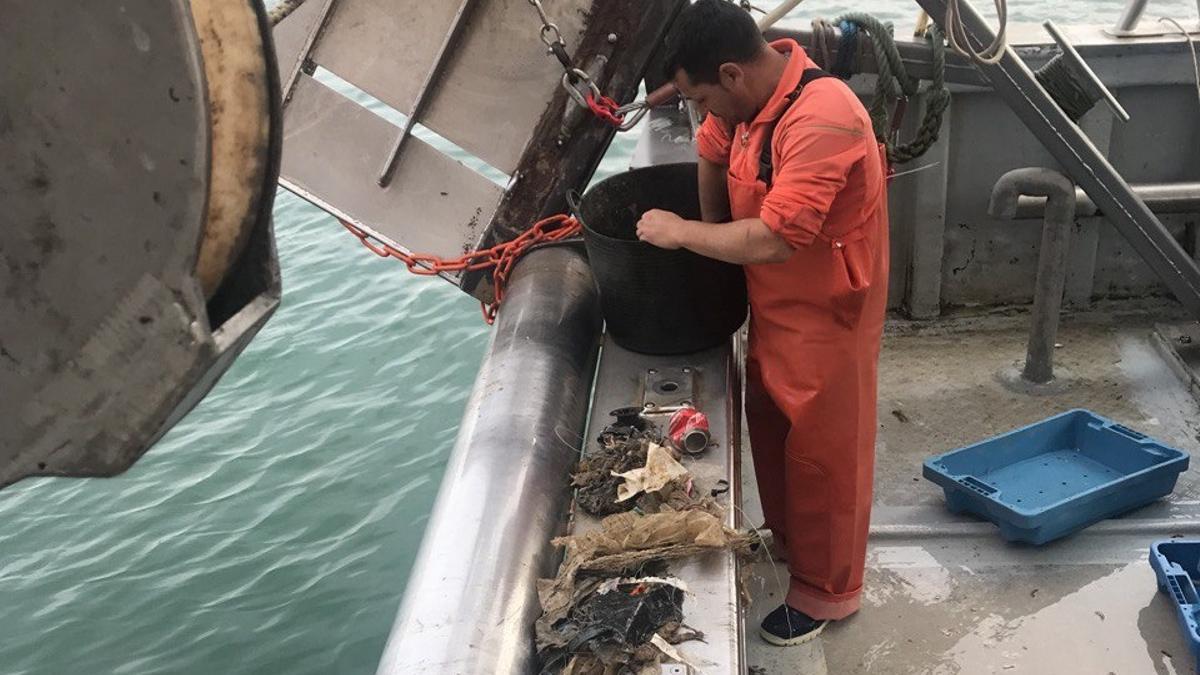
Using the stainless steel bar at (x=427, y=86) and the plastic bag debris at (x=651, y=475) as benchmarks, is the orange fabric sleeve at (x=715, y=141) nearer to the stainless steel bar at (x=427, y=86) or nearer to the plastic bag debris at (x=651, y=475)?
the plastic bag debris at (x=651, y=475)

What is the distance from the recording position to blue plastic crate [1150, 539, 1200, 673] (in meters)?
3.22

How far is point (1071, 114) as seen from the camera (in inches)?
182

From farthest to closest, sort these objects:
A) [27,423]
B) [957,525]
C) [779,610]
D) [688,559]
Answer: [957,525], [779,610], [688,559], [27,423]

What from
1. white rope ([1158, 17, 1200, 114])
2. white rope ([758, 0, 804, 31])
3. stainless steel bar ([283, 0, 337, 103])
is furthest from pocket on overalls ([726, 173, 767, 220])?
white rope ([1158, 17, 1200, 114])

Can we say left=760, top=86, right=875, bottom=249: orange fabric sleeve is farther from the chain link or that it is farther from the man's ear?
the chain link

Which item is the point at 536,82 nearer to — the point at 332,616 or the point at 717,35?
the point at 717,35

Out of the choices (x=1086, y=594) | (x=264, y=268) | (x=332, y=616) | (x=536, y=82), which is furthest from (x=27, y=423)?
(x=332, y=616)

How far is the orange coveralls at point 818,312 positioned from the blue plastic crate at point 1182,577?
0.92m

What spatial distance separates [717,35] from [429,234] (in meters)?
2.25

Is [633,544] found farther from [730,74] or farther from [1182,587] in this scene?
[1182,587]

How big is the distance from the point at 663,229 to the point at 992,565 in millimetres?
1733

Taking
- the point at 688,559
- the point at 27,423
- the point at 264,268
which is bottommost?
the point at 688,559

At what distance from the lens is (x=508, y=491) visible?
303cm

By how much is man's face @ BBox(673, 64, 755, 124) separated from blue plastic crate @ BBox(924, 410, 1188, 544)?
5.50 feet
